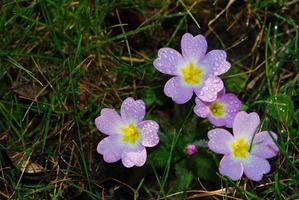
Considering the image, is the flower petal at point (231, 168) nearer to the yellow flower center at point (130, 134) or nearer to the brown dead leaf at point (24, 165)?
the yellow flower center at point (130, 134)

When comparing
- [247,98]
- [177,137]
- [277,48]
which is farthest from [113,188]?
[277,48]

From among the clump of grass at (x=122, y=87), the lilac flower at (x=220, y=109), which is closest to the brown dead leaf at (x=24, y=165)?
the clump of grass at (x=122, y=87)

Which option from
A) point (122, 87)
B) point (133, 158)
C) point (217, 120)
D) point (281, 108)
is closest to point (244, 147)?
point (217, 120)

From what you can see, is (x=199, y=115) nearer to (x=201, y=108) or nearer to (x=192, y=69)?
(x=201, y=108)

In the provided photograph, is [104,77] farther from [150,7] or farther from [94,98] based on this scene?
[150,7]

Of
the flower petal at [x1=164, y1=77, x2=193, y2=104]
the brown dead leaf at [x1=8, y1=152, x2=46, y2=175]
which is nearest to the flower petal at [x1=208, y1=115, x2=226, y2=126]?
the flower petal at [x1=164, y1=77, x2=193, y2=104]

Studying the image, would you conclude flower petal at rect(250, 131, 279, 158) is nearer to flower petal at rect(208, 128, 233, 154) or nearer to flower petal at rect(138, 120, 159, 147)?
flower petal at rect(208, 128, 233, 154)
